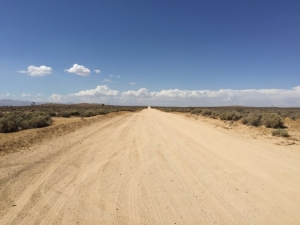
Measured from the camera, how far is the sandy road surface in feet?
14.6

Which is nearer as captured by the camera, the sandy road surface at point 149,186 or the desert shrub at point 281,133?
the sandy road surface at point 149,186

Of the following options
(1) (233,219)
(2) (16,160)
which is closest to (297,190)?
(1) (233,219)

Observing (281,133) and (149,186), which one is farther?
(281,133)

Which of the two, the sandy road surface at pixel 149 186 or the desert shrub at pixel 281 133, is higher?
the desert shrub at pixel 281 133

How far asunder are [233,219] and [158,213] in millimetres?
1457

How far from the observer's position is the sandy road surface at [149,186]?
4445 millimetres

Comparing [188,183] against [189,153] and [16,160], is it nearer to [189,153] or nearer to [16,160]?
[189,153]

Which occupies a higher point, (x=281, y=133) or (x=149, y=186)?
(x=281, y=133)

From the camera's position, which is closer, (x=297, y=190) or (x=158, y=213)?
(x=158, y=213)

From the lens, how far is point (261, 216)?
449 centimetres

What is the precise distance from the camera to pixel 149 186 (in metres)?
5.91

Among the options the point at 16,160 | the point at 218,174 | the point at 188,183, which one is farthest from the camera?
the point at 16,160

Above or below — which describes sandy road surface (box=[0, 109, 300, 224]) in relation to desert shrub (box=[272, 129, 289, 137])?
below

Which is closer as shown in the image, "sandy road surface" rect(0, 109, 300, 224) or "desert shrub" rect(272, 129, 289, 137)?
"sandy road surface" rect(0, 109, 300, 224)
